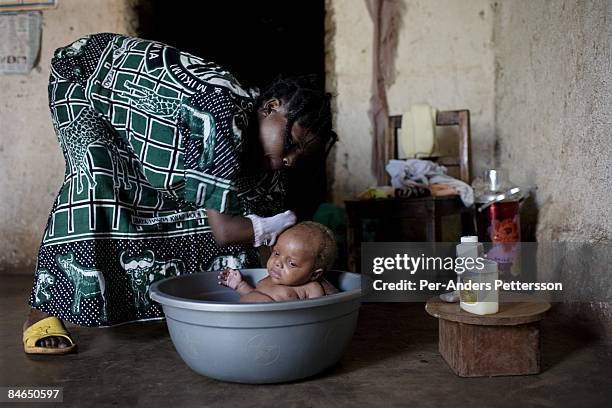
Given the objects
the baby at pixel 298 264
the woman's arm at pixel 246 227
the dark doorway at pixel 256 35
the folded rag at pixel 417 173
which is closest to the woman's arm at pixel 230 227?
the woman's arm at pixel 246 227

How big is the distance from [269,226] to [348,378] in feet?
1.71

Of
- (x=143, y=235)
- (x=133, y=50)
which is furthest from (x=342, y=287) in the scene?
(x=133, y=50)

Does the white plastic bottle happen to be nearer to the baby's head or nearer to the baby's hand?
the baby's head

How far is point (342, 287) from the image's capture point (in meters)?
2.10

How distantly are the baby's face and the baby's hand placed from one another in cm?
21

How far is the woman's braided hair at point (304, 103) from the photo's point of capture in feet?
6.28

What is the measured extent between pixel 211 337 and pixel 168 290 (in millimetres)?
371

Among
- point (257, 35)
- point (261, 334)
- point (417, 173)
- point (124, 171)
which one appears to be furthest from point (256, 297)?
point (257, 35)

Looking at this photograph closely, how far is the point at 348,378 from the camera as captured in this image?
1837mm

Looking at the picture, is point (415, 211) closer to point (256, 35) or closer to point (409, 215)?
point (409, 215)

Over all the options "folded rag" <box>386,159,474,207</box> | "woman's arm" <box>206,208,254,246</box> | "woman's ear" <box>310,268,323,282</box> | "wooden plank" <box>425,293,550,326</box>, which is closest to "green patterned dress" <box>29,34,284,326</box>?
"woman's arm" <box>206,208,254,246</box>

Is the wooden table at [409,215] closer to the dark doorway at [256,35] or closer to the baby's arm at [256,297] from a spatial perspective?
the baby's arm at [256,297]

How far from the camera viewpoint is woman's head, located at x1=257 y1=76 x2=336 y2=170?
1920 millimetres

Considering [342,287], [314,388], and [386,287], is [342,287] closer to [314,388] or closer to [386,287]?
[314,388]
